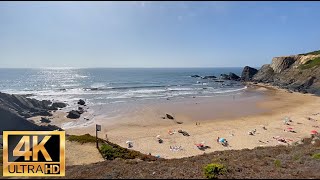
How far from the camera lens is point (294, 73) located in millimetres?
80000

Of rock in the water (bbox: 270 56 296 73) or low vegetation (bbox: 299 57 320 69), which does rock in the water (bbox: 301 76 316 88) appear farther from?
rock in the water (bbox: 270 56 296 73)

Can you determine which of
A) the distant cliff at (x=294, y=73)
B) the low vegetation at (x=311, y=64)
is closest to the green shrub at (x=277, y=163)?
the distant cliff at (x=294, y=73)

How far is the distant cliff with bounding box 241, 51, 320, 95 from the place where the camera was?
225 ft

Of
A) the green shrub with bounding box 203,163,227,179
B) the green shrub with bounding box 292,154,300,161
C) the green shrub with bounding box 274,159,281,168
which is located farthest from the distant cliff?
the green shrub with bounding box 203,163,227,179

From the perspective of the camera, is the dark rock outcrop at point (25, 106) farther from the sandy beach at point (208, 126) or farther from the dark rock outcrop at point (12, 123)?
the dark rock outcrop at point (12, 123)

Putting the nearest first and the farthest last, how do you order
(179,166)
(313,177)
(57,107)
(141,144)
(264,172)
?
(313,177), (264,172), (179,166), (141,144), (57,107)

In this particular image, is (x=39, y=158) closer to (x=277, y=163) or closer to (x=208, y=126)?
(x=277, y=163)

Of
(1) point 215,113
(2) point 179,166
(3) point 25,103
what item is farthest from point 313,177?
(3) point 25,103

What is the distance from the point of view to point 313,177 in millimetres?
11555

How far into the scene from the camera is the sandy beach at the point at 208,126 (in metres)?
27.2

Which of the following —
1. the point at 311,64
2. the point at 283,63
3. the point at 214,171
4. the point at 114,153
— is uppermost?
the point at 283,63

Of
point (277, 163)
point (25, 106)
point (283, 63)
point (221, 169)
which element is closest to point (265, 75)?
point (283, 63)

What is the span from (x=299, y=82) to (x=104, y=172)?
72317 mm

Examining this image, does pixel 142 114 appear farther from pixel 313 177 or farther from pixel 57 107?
pixel 313 177
